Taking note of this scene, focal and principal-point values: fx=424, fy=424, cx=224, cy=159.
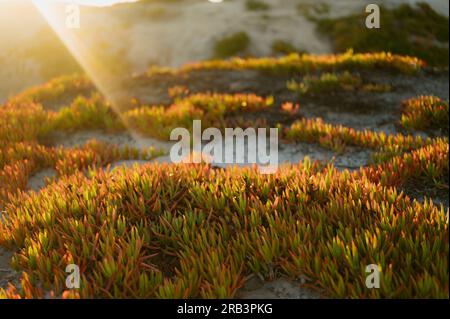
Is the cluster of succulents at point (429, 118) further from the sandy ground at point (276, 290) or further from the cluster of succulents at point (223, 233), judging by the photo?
the sandy ground at point (276, 290)

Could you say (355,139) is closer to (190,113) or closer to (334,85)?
(190,113)

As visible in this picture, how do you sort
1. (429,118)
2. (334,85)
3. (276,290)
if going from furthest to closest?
(334,85)
(429,118)
(276,290)

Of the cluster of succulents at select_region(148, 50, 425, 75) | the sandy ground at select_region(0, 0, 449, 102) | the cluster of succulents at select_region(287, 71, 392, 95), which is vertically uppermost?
the sandy ground at select_region(0, 0, 449, 102)

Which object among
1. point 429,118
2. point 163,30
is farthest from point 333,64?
point 163,30

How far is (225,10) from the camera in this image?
134 feet

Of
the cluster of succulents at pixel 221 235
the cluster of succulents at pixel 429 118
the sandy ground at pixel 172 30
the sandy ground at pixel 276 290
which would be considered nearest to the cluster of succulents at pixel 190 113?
the sandy ground at pixel 172 30

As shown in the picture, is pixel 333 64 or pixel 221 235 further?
pixel 333 64

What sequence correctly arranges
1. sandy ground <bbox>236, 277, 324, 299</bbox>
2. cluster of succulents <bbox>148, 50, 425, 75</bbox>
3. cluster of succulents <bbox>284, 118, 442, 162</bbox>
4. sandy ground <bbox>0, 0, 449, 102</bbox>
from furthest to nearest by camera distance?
sandy ground <bbox>0, 0, 449, 102</bbox>
cluster of succulents <bbox>148, 50, 425, 75</bbox>
cluster of succulents <bbox>284, 118, 442, 162</bbox>
sandy ground <bbox>236, 277, 324, 299</bbox>

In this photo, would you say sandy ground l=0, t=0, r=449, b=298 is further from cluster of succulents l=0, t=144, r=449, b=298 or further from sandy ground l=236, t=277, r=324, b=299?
sandy ground l=236, t=277, r=324, b=299

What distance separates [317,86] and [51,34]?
33246 mm

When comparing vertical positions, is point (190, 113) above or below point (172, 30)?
below

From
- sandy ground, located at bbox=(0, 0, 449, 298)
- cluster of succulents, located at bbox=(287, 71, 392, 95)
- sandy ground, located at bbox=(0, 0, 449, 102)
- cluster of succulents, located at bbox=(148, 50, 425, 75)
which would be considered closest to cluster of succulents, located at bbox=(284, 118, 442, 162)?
cluster of succulents, located at bbox=(287, 71, 392, 95)

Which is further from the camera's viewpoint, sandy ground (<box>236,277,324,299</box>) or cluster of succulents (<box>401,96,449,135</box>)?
cluster of succulents (<box>401,96,449,135</box>)

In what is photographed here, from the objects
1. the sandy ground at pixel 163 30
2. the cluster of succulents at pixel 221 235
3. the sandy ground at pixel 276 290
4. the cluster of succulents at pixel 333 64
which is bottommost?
the sandy ground at pixel 276 290
